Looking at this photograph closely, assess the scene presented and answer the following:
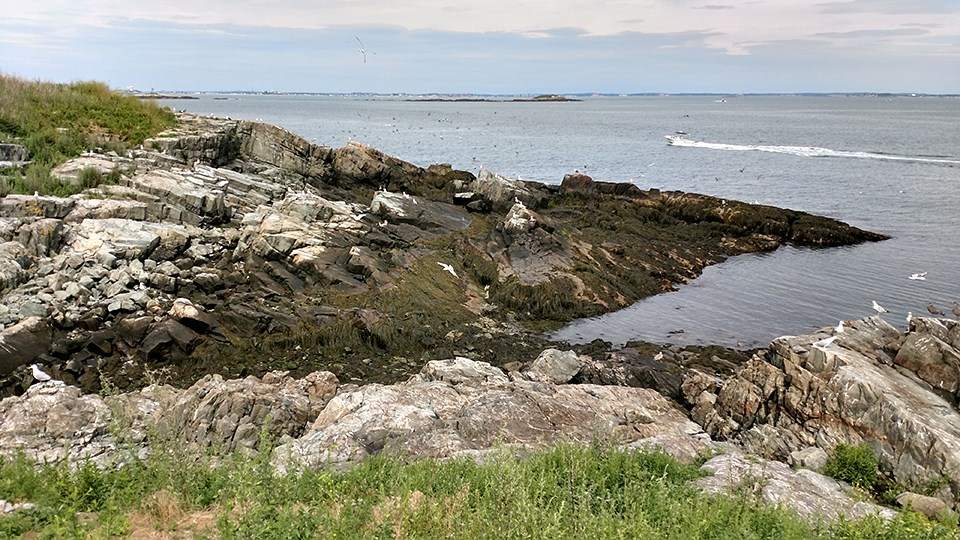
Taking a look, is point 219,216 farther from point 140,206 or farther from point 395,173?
point 395,173

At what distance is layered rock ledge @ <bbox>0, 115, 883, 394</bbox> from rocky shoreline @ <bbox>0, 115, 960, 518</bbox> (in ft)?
0.27

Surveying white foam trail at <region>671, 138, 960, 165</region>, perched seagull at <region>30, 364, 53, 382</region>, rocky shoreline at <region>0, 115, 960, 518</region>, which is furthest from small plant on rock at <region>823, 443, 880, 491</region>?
white foam trail at <region>671, 138, 960, 165</region>

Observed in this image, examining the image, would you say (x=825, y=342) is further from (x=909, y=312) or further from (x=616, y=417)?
(x=909, y=312)

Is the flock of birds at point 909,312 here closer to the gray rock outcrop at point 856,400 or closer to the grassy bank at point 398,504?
the gray rock outcrop at point 856,400

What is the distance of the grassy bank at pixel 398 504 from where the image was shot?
5922mm

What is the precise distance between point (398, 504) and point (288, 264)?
50.4ft

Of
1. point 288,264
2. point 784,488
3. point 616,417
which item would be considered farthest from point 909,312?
point 288,264

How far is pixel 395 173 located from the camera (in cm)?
3641

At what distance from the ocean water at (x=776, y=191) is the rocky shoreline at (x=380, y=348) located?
2.13 meters

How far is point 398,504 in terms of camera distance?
6.46m

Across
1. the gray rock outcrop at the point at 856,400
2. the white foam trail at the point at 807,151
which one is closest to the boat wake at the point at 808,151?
the white foam trail at the point at 807,151

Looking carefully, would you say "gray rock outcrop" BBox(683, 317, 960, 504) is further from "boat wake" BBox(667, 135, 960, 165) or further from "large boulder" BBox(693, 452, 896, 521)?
"boat wake" BBox(667, 135, 960, 165)

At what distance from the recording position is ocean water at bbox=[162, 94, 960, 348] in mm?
23062

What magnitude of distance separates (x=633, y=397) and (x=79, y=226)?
54.2 feet
